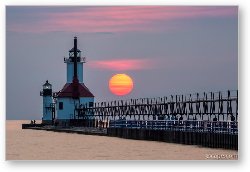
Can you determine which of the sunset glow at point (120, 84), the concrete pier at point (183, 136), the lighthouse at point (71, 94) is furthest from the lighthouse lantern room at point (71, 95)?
the sunset glow at point (120, 84)

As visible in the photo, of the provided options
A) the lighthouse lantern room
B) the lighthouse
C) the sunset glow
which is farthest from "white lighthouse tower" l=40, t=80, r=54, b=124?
the sunset glow

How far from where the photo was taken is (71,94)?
75.5 m

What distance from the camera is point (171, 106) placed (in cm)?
5309

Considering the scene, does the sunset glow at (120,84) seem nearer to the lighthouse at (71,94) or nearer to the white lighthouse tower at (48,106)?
the lighthouse at (71,94)

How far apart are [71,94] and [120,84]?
4598 cm

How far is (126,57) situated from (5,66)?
4387 mm

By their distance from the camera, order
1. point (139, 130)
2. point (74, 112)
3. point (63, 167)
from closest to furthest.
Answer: point (63, 167)
point (139, 130)
point (74, 112)

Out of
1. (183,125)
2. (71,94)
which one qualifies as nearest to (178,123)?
(183,125)

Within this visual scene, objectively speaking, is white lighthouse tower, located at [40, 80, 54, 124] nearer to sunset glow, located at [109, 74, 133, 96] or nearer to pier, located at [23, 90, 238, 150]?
pier, located at [23, 90, 238, 150]

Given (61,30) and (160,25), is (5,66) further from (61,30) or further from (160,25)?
(160,25)

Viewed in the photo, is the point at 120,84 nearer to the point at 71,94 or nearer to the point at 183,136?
the point at 183,136

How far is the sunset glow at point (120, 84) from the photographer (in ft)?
95.5

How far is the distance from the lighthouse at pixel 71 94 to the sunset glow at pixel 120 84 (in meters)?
40.4

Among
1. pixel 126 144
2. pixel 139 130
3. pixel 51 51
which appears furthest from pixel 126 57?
pixel 139 130
